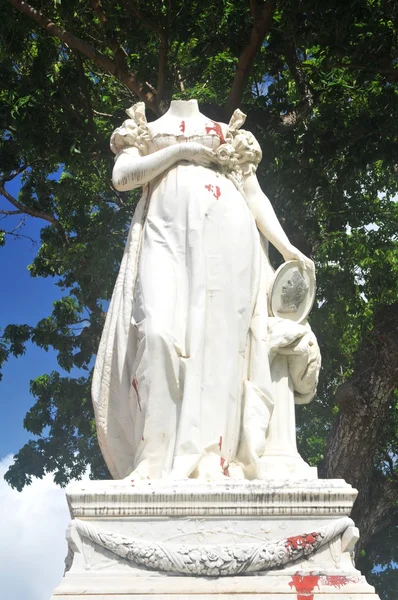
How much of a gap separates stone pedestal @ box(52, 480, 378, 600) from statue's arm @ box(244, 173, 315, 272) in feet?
5.51

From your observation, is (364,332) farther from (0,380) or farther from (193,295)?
(193,295)

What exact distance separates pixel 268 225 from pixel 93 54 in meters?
6.41

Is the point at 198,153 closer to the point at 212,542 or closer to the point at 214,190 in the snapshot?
the point at 214,190

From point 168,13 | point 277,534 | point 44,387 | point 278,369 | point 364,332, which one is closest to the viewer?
point 277,534

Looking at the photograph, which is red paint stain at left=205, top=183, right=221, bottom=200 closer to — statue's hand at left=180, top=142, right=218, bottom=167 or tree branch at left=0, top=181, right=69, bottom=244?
statue's hand at left=180, top=142, right=218, bottom=167

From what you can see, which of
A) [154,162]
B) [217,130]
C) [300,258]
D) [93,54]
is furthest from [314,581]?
[93,54]

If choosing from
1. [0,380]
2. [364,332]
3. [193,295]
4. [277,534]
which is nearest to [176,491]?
[277,534]

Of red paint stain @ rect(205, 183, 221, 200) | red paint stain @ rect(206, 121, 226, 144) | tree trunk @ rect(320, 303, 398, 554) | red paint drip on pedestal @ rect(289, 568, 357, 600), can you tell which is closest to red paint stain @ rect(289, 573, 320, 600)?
red paint drip on pedestal @ rect(289, 568, 357, 600)

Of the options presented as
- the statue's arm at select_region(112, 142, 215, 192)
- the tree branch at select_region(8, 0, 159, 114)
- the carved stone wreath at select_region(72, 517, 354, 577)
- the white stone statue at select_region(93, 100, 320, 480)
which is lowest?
the carved stone wreath at select_region(72, 517, 354, 577)

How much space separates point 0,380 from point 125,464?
9.47m

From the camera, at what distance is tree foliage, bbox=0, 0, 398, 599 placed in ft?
36.6

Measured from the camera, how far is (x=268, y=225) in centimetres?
579

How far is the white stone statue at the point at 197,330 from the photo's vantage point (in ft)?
15.6

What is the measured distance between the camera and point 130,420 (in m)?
5.08
